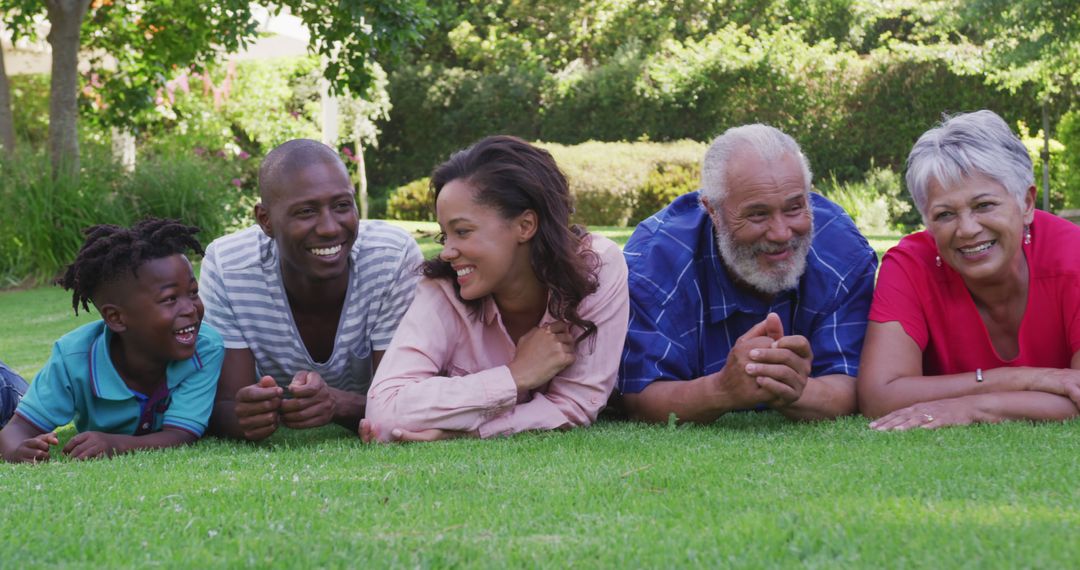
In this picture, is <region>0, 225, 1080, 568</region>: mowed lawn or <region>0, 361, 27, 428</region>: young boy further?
<region>0, 361, 27, 428</region>: young boy

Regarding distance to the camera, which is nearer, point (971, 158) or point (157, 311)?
point (971, 158)

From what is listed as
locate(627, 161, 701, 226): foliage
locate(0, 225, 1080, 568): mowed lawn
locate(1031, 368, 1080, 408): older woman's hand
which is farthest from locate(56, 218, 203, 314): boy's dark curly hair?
locate(627, 161, 701, 226): foliage

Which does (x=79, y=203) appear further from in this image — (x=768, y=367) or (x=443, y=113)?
(x=443, y=113)

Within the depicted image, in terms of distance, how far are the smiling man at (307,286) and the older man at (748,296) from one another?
113cm

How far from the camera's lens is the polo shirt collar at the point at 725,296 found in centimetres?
517

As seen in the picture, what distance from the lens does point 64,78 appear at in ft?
48.3

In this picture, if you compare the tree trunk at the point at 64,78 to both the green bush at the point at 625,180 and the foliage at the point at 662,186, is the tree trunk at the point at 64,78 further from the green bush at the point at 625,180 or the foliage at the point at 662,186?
the foliage at the point at 662,186

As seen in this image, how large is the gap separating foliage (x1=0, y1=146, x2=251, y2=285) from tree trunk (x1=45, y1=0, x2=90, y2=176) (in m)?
0.27

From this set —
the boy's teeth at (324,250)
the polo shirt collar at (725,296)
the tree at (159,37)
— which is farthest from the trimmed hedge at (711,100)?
the boy's teeth at (324,250)

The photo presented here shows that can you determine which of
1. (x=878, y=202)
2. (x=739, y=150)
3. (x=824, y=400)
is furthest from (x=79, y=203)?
(x=878, y=202)

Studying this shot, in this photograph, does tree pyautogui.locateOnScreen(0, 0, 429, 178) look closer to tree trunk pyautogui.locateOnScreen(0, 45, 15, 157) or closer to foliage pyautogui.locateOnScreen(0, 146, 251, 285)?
tree trunk pyautogui.locateOnScreen(0, 45, 15, 157)

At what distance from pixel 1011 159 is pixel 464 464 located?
8.21 ft

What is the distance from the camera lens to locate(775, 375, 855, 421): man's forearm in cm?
478

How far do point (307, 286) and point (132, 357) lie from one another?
79cm
